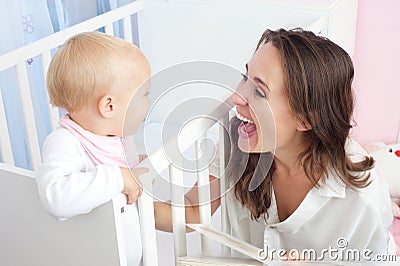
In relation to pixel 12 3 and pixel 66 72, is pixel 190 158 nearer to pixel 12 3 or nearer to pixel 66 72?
pixel 66 72

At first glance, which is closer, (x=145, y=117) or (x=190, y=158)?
(x=145, y=117)

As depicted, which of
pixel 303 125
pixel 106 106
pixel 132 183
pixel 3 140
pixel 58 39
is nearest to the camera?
pixel 132 183

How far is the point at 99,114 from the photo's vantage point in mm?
1010

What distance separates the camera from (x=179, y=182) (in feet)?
3.16

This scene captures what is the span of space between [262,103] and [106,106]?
27 centimetres

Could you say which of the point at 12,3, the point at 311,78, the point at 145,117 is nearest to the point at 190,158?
the point at 145,117

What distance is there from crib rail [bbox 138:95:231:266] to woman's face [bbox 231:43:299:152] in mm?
42

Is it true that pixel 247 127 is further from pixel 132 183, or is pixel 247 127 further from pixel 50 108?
pixel 50 108

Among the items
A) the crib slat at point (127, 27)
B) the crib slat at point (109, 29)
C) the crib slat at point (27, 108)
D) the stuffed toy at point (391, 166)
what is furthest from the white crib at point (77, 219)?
the stuffed toy at point (391, 166)

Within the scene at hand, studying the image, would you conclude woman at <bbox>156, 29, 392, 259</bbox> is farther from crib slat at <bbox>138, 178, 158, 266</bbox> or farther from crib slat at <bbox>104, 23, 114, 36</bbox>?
crib slat at <bbox>104, 23, 114, 36</bbox>

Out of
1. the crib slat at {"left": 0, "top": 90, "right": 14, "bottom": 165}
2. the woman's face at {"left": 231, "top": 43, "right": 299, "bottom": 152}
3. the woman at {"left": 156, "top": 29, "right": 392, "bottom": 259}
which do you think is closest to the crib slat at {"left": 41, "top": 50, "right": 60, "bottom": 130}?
the crib slat at {"left": 0, "top": 90, "right": 14, "bottom": 165}

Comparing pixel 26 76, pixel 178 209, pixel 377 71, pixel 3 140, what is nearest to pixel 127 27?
pixel 26 76

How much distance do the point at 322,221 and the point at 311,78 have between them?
0.32 meters

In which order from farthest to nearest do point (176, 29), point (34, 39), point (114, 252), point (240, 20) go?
point (176, 29)
point (240, 20)
point (34, 39)
point (114, 252)
